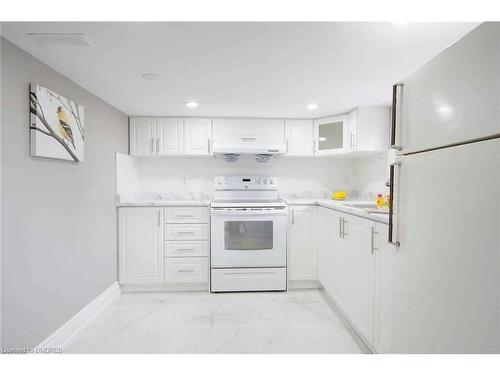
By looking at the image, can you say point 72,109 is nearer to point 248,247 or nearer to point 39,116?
point 39,116

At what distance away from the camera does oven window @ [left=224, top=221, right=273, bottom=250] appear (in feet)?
9.30

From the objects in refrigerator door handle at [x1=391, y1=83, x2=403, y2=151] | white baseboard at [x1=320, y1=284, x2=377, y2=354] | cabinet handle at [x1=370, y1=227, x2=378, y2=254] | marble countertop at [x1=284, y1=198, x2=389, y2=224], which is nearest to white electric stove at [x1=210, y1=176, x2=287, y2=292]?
marble countertop at [x1=284, y1=198, x2=389, y2=224]

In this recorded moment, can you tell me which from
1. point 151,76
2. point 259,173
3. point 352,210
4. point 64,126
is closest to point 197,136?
point 259,173

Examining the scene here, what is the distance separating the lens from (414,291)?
45.3 inches

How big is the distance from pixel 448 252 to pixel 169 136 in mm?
2935

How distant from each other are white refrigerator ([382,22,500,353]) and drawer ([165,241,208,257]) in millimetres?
2011

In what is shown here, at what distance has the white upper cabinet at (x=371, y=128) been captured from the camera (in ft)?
9.12

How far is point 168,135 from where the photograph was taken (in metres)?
3.18

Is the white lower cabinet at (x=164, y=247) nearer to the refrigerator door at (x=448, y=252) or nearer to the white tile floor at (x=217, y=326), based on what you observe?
the white tile floor at (x=217, y=326)

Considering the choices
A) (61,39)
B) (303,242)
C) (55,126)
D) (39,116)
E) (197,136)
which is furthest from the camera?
(197,136)

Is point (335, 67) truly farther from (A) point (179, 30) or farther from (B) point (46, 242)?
(B) point (46, 242)

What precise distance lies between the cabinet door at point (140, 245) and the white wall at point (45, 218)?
Result: 10.7 inches

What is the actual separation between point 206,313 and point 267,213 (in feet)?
3.77

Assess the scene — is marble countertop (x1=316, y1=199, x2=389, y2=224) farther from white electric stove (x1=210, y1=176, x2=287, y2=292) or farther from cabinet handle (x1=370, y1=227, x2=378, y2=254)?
white electric stove (x1=210, y1=176, x2=287, y2=292)
